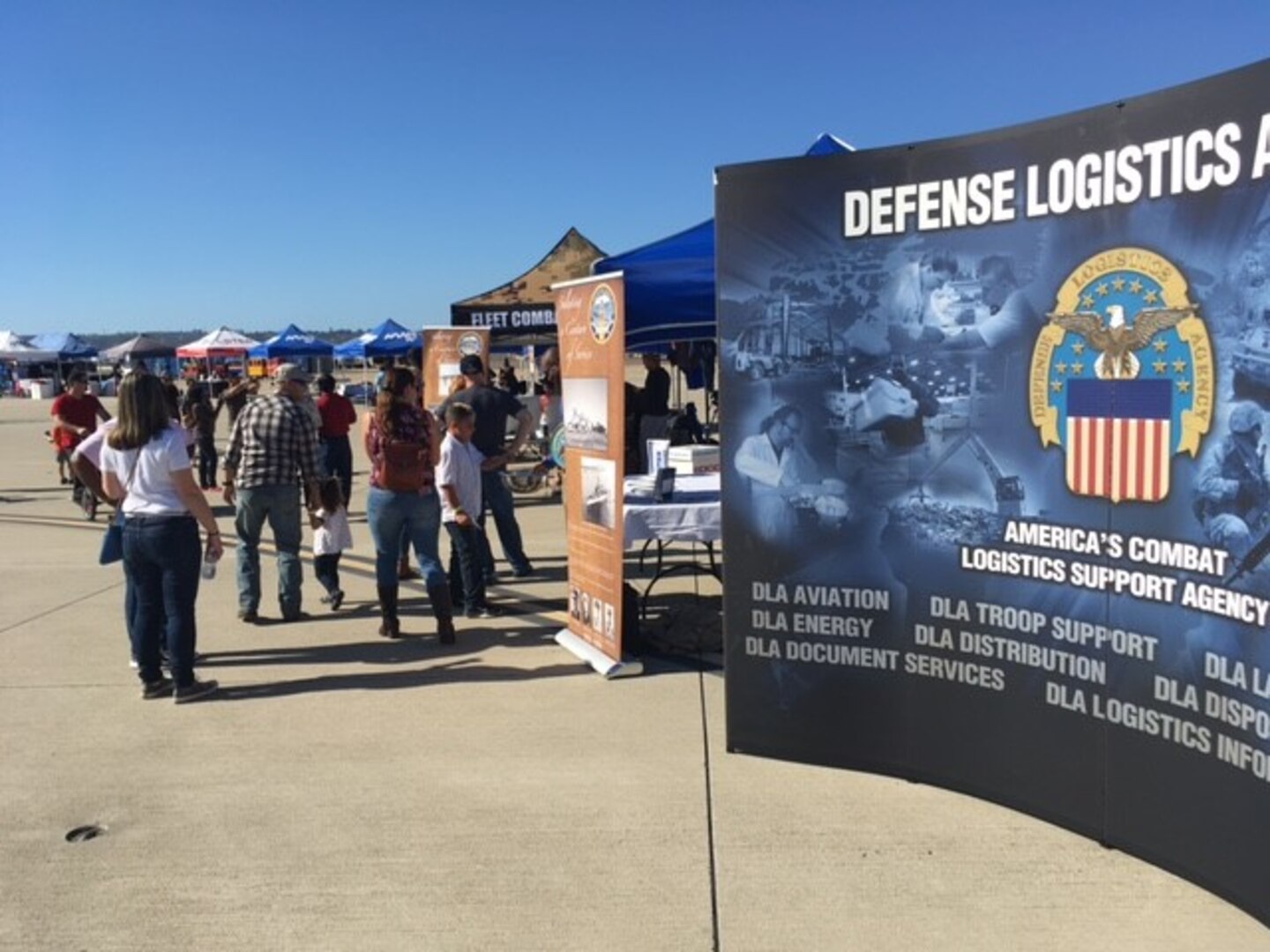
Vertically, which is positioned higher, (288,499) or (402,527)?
(288,499)

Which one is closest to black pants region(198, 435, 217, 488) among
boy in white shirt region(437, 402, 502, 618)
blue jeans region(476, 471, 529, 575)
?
blue jeans region(476, 471, 529, 575)

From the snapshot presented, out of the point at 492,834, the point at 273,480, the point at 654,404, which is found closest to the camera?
the point at 492,834

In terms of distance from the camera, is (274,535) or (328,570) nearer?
(274,535)

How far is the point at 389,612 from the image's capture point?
23.1 feet

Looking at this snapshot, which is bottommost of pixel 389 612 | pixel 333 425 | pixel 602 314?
pixel 389 612

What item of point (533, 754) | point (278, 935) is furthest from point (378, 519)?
point (278, 935)

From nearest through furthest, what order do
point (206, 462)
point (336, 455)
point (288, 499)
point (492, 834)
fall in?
point (492, 834), point (288, 499), point (336, 455), point (206, 462)

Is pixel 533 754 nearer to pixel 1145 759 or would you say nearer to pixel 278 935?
pixel 278 935

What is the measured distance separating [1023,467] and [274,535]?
5.46m

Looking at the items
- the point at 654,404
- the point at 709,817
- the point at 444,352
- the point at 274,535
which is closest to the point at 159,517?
the point at 274,535

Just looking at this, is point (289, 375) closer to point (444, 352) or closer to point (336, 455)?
point (336, 455)

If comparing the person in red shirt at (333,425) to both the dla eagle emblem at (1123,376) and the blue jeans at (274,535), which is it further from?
the dla eagle emblem at (1123,376)

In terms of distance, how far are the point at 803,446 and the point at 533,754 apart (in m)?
1.94

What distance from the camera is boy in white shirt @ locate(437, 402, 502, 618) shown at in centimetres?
743
